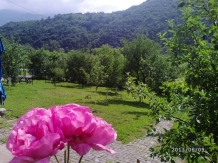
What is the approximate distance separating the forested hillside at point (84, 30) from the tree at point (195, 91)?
249 feet

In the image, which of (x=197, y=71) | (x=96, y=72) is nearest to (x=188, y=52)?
(x=197, y=71)

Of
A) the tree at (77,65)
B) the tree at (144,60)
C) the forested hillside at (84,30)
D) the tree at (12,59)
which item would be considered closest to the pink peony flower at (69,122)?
the tree at (144,60)

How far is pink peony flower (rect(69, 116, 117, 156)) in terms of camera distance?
70cm

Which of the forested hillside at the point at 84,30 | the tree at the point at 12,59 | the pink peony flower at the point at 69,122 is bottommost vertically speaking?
the pink peony flower at the point at 69,122

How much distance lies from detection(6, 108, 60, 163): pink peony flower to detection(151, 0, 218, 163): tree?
1.20m

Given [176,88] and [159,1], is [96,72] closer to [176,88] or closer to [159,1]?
[176,88]

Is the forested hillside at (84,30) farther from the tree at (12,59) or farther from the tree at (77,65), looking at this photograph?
the tree at (12,59)

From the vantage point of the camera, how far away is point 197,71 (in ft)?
6.15

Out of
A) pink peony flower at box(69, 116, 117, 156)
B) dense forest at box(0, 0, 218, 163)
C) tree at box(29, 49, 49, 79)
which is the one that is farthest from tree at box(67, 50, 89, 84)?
pink peony flower at box(69, 116, 117, 156)

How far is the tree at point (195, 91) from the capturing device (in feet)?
5.37

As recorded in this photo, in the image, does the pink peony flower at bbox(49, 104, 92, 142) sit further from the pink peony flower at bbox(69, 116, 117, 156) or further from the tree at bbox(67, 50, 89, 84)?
the tree at bbox(67, 50, 89, 84)

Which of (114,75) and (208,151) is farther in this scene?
(114,75)

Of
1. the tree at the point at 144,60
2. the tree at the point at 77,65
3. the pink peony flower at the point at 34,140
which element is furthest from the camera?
the tree at the point at 77,65

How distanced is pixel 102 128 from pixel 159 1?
100689 millimetres
